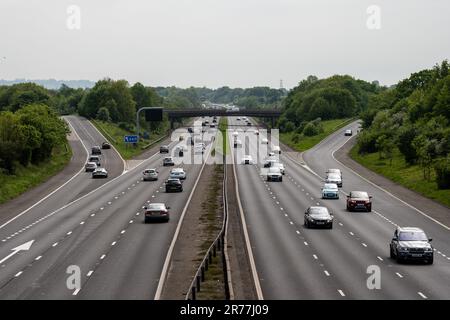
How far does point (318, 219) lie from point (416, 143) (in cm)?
4450

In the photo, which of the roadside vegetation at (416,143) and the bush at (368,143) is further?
the bush at (368,143)

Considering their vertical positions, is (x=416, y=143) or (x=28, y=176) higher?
(x=416, y=143)

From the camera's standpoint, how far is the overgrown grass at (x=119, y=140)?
139m

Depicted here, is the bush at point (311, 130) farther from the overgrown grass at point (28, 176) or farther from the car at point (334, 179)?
the car at point (334, 179)

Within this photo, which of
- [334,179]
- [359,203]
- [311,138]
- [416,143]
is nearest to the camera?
[359,203]

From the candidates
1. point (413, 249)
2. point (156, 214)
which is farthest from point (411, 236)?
point (156, 214)

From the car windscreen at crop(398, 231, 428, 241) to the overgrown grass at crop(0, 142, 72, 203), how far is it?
133 ft

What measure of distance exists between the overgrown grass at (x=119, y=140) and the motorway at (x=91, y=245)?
57.1m

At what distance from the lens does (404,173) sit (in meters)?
92.7

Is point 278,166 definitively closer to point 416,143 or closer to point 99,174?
point 416,143

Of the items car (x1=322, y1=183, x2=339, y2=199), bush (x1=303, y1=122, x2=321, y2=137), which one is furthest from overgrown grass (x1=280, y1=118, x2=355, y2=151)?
car (x1=322, y1=183, x2=339, y2=199)

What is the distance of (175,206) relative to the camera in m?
64.9

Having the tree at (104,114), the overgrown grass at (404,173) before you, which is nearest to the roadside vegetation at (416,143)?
the overgrown grass at (404,173)
